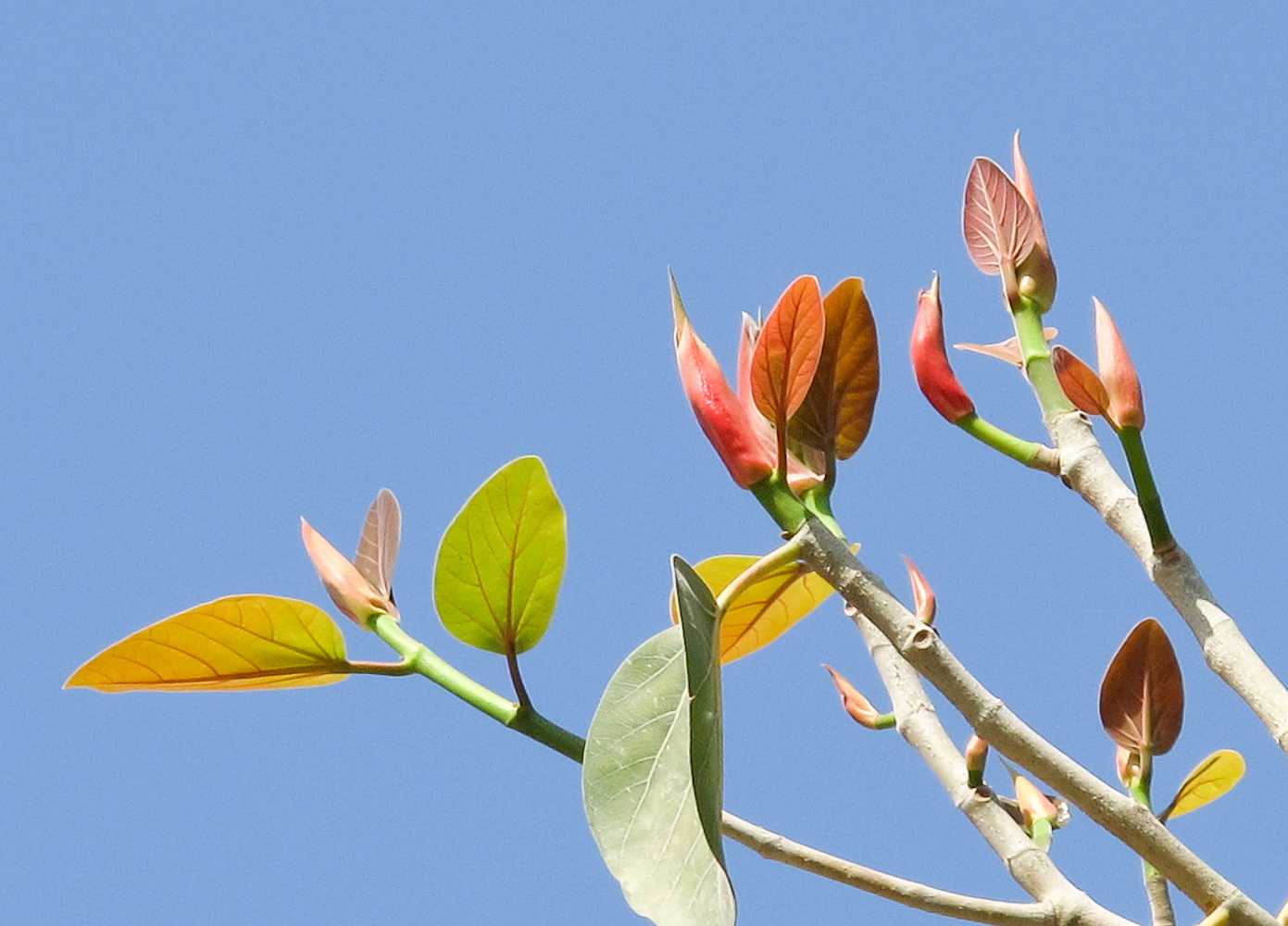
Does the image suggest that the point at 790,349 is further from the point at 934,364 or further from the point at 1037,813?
the point at 1037,813

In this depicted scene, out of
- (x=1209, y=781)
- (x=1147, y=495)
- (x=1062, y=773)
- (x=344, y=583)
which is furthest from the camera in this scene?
(x=1209, y=781)

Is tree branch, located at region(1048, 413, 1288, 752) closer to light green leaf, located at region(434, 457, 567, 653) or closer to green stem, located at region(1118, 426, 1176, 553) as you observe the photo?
green stem, located at region(1118, 426, 1176, 553)

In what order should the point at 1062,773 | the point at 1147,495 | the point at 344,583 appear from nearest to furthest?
the point at 1062,773 → the point at 1147,495 → the point at 344,583

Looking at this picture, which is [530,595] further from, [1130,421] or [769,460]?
[1130,421]

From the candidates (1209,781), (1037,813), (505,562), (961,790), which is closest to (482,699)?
(505,562)

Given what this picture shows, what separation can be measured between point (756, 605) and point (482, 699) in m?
0.23

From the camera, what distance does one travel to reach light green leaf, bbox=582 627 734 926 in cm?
62

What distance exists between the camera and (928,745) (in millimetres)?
831

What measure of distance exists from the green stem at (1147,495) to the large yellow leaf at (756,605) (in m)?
0.22

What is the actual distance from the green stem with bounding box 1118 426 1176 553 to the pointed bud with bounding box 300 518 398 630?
436mm

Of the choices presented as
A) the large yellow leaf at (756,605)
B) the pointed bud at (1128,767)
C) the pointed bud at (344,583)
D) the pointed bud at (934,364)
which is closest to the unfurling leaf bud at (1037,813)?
the pointed bud at (1128,767)

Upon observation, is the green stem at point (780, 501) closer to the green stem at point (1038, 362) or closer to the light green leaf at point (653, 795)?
the light green leaf at point (653, 795)

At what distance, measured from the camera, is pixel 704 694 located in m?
0.62

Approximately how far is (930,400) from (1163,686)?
232 millimetres
